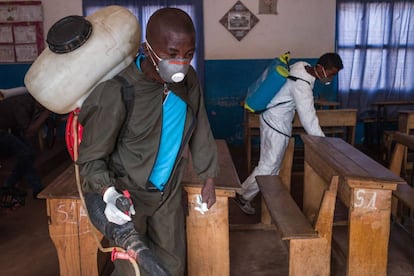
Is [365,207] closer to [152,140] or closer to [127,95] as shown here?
[152,140]

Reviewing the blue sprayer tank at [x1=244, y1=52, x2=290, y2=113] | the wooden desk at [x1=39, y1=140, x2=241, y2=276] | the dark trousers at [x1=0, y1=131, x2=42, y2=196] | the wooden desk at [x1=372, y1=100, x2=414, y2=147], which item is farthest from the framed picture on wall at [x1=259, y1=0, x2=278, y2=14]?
the wooden desk at [x1=39, y1=140, x2=241, y2=276]

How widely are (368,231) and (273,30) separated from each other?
5066mm

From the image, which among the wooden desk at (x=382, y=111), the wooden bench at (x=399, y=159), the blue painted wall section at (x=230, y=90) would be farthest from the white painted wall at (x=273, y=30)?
the wooden bench at (x=399, y=159)

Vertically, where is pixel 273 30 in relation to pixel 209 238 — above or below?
above

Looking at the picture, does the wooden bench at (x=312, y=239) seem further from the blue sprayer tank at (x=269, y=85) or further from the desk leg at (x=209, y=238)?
the blue sprayer tank at (x=269, y=85)

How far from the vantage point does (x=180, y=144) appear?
71.5 inches

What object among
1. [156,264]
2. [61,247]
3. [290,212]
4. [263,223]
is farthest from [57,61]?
→ [263,223]

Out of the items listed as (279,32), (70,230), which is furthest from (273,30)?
(70,230)

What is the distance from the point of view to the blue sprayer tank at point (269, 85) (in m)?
3.36

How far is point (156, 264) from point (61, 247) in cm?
112

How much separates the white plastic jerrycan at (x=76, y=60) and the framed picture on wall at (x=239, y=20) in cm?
529

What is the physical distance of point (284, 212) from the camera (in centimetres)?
254

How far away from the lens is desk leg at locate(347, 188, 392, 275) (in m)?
2.24

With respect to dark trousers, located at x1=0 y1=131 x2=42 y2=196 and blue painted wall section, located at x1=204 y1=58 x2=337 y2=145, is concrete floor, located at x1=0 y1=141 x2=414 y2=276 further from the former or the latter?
blue painted wall section, located at x1=204 y1=58 x2=337 y2=145
